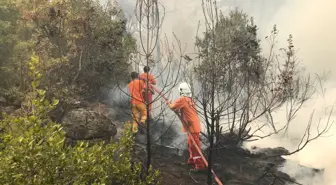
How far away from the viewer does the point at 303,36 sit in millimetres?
24625

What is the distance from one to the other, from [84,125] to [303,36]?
21.4 metres

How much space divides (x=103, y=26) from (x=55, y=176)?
27.3ft

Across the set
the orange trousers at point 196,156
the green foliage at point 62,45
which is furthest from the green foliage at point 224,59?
the green foliage at point 62,45

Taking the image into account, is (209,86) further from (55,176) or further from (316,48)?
(316,48)

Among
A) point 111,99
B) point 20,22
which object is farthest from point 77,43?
point 111,99

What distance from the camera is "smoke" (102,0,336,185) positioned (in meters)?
11.3

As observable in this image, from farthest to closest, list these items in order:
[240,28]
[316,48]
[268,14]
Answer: [268,14]
[316,48]
[240,28]

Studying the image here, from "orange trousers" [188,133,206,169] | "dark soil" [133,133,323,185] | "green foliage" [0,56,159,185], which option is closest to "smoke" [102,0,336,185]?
"dark soil" [133,133,323,185]

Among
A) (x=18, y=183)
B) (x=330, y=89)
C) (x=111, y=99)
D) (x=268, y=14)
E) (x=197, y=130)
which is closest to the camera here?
(x=18, y=183)

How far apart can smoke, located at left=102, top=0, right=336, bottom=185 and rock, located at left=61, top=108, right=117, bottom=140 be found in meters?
5.14

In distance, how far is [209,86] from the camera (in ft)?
18.0

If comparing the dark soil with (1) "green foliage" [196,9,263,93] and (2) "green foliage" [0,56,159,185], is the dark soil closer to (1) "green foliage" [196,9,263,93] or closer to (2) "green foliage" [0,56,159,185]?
(1) "green foliage" [196,9,263,93]

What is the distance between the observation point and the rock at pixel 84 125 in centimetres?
728

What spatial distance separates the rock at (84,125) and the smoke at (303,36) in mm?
5143
